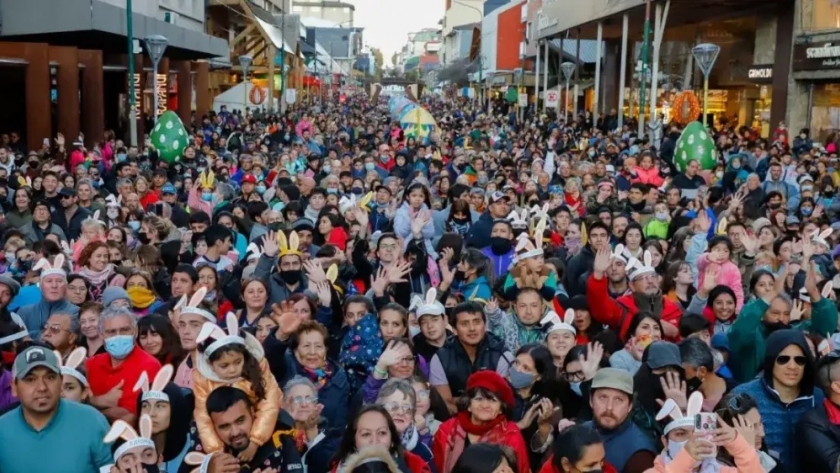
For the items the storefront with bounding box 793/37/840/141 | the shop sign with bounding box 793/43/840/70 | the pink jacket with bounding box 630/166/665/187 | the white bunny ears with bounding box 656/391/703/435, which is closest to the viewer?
the white bunny ears with bounding box 656/391/703/435

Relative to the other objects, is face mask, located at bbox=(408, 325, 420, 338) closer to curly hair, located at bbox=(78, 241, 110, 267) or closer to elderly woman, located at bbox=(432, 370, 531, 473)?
elderly woman, located at bbox=(432, 370, 531, 473)

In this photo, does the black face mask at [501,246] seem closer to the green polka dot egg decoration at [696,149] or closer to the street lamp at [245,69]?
the green polka dot egg decoration at [696,149]

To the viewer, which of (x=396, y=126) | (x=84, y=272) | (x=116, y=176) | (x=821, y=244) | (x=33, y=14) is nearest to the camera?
(x=84, y=272)

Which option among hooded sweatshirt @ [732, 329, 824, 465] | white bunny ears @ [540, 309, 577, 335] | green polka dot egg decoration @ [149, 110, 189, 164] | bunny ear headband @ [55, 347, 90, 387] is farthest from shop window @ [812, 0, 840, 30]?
bunny ear headband @ [55, 347, 90, 387]

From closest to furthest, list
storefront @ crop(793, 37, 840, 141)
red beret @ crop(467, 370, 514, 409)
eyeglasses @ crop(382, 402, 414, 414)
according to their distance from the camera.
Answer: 1. eyeglasses @ crop(382, 402, 414, 414)
2. red beret @ crop(467, 370, 514, 409)
3. storefront @ crop(793, 37, 840, 141)

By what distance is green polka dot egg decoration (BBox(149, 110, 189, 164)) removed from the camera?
19.6m

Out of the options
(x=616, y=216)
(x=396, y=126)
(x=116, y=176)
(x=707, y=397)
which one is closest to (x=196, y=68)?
(x=396, y=126)

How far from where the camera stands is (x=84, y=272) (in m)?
8.59

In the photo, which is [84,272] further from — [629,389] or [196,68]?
[196,68]

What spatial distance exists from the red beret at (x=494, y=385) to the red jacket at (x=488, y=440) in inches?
4.8

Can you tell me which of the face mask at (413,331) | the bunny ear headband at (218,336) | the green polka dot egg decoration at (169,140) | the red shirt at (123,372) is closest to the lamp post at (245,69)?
the green polka dot egg decoration at (169,140)

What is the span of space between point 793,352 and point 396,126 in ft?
84.9

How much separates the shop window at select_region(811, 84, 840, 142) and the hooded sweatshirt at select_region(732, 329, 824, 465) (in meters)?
21.3

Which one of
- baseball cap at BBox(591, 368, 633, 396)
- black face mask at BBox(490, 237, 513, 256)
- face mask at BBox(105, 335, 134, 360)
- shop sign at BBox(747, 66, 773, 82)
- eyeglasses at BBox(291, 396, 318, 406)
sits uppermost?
shop sign at BBox(747, 66, 773, 82)
